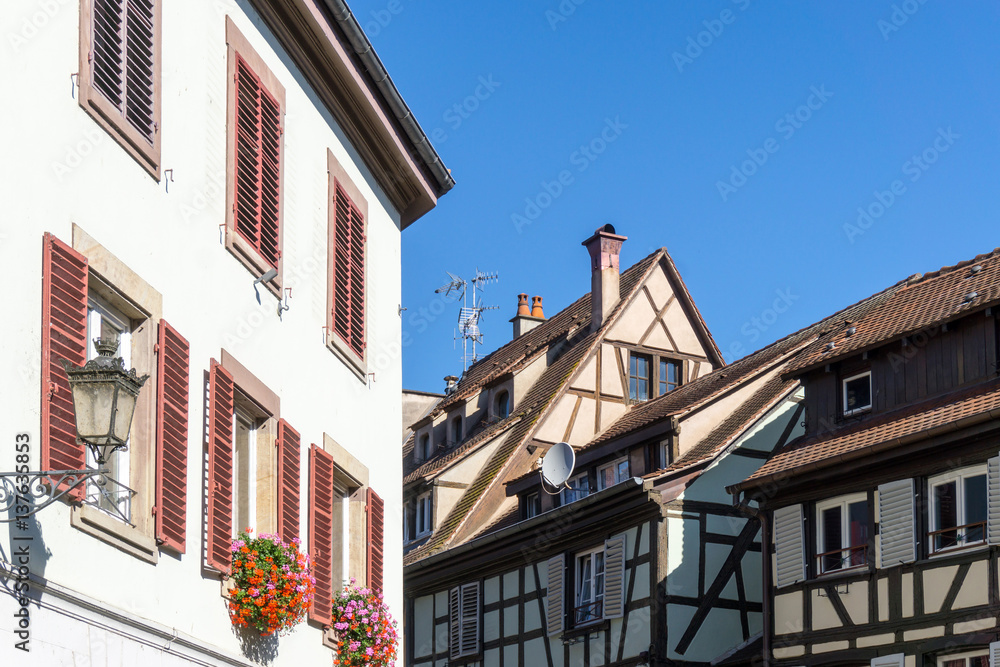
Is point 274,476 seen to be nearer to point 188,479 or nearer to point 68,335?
point 188,479

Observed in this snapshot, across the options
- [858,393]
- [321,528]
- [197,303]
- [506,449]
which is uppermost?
[506,449]

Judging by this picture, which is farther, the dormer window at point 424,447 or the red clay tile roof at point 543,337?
the dormer window at point 424,447

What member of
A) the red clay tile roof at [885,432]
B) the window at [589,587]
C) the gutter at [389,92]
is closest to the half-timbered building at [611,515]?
the window at [589,587]

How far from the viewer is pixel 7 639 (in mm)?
7602

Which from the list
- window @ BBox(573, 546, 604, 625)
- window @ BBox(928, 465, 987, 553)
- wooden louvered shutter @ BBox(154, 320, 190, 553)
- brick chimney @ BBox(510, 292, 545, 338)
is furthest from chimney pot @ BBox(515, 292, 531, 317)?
wooden louvered shutter @ BBox(154, 320, 190, 553)

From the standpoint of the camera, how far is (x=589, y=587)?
1011 inches

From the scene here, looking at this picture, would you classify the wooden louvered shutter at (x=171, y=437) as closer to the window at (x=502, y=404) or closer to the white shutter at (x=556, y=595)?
the white shutter at (x=556, y=595)

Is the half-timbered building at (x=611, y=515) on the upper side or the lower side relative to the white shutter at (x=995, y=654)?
upper

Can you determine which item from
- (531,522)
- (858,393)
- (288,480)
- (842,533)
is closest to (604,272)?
(531,522)

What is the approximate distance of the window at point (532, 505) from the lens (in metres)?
28.1

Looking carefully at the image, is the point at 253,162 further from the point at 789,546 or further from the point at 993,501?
the point at 789,546

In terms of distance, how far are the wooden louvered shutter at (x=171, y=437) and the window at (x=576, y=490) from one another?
17.2 metres

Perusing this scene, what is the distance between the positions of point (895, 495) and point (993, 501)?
5.51 feet

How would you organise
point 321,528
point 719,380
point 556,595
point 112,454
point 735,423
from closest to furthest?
point 112,454
point 321,528
point 735,423
point 556,595
point 719,380
